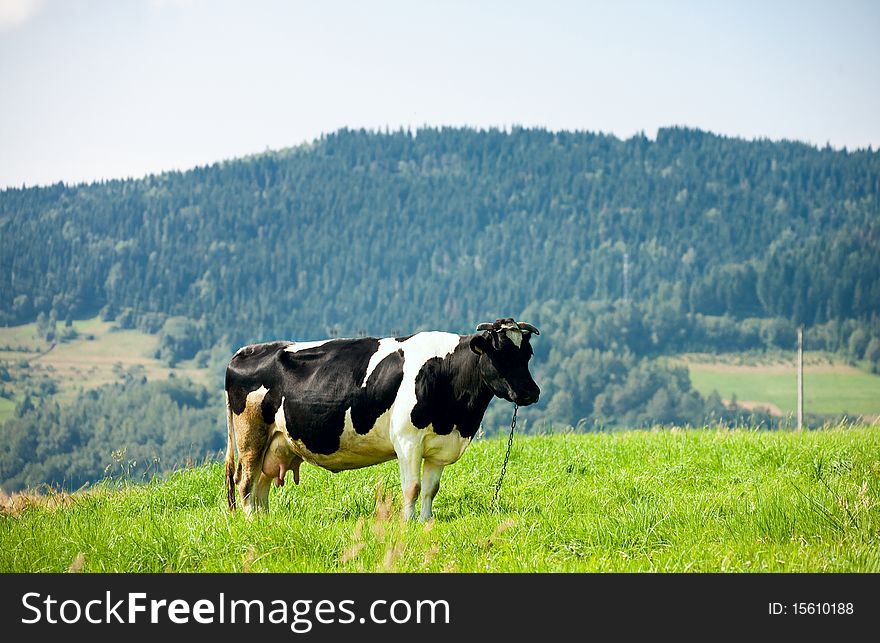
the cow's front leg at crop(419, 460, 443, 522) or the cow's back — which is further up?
the cow's back

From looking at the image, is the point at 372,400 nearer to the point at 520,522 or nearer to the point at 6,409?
the point at 520,522

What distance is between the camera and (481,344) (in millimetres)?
11125

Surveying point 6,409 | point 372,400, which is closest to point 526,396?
point 372,400

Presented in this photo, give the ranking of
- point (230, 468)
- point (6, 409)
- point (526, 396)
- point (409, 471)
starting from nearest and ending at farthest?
point (526, 396)
point (409, 471)
point (230, 468)
point (6, 409)

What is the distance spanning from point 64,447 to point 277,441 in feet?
572

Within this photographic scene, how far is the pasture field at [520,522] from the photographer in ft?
30.3

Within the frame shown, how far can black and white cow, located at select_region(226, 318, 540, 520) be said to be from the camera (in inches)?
441

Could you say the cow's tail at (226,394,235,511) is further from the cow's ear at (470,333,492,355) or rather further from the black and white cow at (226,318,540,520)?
the cow's ear at (470,333,492,355)

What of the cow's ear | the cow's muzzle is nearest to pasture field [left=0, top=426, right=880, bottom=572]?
the cow's muzzle

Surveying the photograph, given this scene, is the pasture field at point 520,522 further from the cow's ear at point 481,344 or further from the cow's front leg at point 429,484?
the cow's ear at point 481,344

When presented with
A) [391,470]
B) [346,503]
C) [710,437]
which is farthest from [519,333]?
[710,437]

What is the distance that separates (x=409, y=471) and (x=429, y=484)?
0.37m

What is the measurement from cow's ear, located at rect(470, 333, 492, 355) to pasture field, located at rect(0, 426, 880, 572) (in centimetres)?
178
